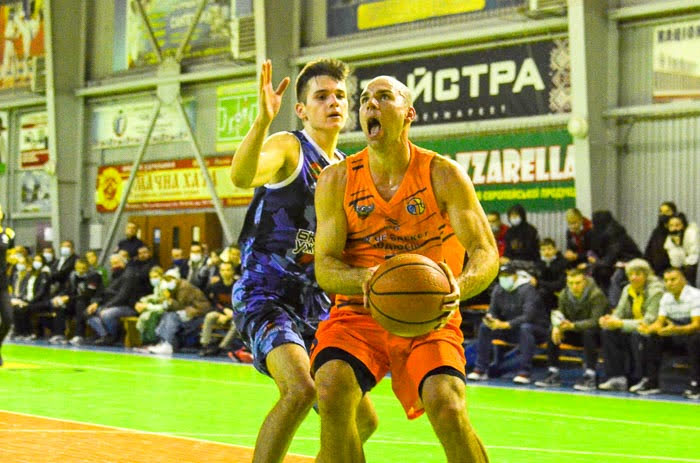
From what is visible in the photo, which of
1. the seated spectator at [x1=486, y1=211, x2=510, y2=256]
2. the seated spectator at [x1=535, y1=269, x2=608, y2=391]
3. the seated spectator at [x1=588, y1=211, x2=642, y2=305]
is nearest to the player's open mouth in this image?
the seated spectator at [x1=535, y1=269, x2=608, y2=391]

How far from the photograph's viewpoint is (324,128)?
5945 millimetres

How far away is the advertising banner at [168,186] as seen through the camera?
2273cm

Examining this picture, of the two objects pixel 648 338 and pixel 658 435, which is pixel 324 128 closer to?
pixel 658 435

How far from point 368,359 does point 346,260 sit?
462 mm

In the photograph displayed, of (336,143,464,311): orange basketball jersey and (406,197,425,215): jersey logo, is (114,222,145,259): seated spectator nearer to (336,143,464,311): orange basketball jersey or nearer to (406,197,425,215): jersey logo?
(336,143,464,311): orange basketball jersey

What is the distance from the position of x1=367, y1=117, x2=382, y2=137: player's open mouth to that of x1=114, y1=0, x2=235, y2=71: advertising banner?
17.5 m

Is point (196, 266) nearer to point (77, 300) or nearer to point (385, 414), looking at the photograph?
point (77, 300)

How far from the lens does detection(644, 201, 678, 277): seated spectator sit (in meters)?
14.4

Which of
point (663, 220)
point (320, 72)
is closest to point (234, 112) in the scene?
point (663, 220)

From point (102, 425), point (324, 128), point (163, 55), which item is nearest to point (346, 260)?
point (324, 128)

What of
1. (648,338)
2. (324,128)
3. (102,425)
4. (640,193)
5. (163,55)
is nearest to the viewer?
(324,128)

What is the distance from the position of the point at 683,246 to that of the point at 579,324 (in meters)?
1.89

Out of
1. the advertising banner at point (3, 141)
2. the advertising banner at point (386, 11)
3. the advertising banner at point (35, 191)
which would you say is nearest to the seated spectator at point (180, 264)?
the advertising banner at point (386, 11)

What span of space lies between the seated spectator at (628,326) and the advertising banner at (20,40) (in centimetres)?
1656
